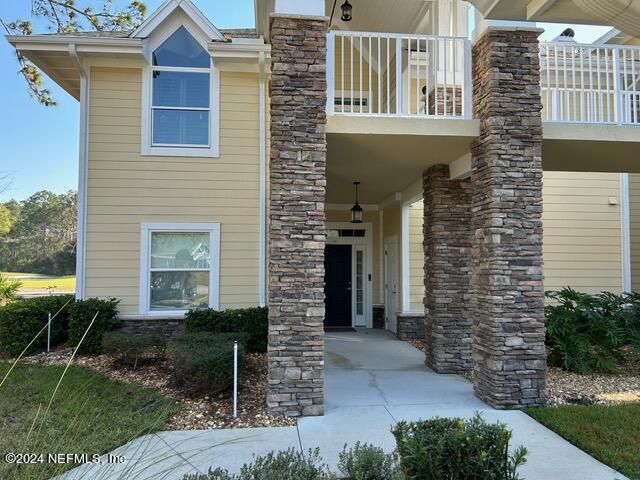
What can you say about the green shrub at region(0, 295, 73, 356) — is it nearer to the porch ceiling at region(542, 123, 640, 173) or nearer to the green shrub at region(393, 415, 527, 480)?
the green shrub at region(393, 415, 527, 480)

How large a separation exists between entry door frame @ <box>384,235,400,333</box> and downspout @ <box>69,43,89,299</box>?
252 inches

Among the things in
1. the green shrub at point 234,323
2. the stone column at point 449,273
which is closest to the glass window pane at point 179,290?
the green shrub at point 234,323

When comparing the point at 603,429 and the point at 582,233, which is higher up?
the point at 582,233

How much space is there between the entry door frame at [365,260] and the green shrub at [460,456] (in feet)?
27.1

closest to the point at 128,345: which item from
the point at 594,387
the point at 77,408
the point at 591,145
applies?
the point at 77,408

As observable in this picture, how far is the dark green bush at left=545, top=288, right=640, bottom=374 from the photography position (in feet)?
21.4

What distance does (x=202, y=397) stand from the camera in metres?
5.20

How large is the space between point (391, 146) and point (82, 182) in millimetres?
5543

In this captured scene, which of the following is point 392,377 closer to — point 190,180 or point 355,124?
point 355,124

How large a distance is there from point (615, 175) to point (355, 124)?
310 inches

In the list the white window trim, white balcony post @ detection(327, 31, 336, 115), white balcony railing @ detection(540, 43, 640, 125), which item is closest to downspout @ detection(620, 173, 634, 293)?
white balcony railing @ detection(540, 43, 640, 125)

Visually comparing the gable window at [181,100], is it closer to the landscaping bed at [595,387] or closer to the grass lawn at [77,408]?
the grass lawn at [77,408]

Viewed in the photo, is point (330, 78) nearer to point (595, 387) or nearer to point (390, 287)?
point (595, 387)

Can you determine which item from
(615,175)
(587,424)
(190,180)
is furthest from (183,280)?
(615,175)
